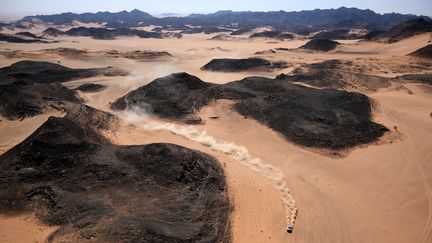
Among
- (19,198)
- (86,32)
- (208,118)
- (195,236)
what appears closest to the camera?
(195,236)

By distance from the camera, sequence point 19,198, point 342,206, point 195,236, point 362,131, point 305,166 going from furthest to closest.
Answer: point 362,131 → point 305,166 → point 342,206 → point 19,198 → point 195,236

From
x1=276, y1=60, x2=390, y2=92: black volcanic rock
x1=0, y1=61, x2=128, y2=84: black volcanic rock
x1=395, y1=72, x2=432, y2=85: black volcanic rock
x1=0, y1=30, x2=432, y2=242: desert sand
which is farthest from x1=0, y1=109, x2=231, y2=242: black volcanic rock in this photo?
x1=395, y1=72, x2=432, y2=85: black volcanic rock

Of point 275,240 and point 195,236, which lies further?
point 275,240

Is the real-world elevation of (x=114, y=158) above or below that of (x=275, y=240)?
above

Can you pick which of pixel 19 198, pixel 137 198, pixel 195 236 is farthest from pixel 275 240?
pixel 19 198

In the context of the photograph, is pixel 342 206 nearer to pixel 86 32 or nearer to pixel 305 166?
pixel 305 166

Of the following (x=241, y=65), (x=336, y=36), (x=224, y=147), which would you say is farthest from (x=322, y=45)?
(x=224, y=147)

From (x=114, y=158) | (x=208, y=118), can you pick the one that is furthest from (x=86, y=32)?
(x=114, y=158)
